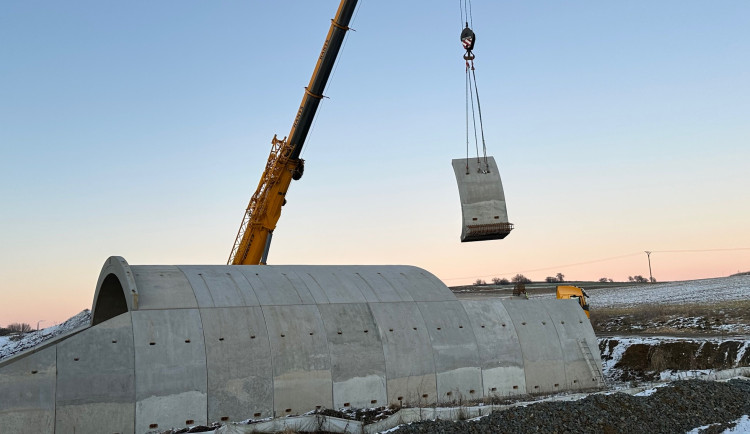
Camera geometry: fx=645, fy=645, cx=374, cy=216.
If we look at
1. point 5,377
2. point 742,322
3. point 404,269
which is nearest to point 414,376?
point 404,269

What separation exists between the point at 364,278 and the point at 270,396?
5.64m

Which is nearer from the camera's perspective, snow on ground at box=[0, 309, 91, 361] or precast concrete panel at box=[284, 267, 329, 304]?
precast concrete panel at box=[284, 267, 329, 304]

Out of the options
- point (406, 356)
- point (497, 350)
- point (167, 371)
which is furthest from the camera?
point (497, 350)

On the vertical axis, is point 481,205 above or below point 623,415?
above

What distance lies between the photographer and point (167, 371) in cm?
1530

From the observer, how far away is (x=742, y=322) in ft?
111

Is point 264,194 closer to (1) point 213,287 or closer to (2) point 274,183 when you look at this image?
(2) point 274,183

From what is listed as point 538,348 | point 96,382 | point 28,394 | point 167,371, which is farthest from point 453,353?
point 28,394

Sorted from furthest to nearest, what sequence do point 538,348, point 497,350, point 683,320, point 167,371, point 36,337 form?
1. point 36,337
2. point 683,320
3. point 538,348
4. point 497,350
5. point 167,371

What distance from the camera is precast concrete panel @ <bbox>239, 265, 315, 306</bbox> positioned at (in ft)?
58.9

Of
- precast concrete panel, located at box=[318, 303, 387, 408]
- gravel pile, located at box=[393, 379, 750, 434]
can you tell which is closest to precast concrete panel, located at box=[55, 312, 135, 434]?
precast concrete panel, located at box=[318, 303, 387, 408]

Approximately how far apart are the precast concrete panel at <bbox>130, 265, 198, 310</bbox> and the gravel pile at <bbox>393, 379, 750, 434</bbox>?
696cm

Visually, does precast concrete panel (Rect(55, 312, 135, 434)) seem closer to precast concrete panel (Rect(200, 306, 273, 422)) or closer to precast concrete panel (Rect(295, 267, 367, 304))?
precast concrete panel (Rect(200, 306, 273, 422))

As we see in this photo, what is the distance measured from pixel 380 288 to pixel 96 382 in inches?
340
